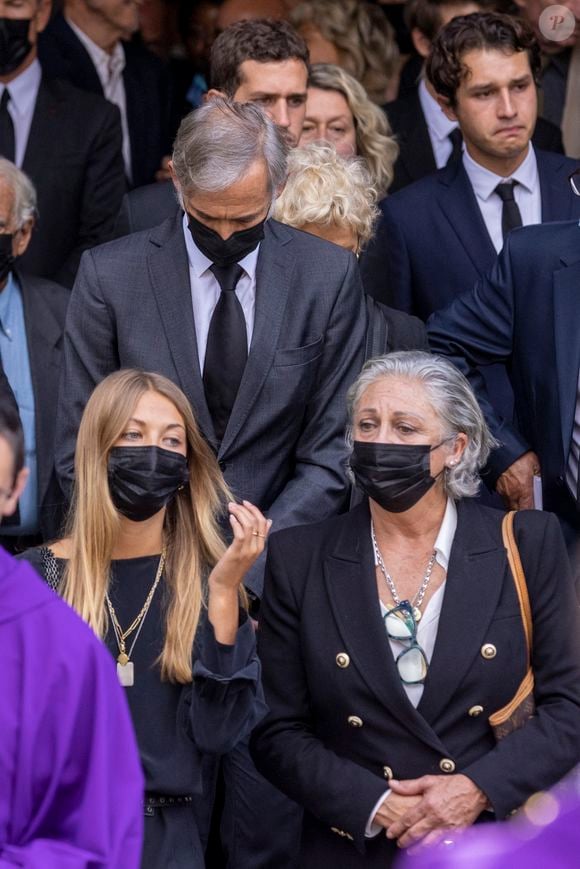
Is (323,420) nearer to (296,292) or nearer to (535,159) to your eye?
(296,292)

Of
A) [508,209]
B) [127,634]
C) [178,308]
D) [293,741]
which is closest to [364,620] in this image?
[293,741]

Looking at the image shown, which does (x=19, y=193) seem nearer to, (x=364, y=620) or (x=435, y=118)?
(x=364, y=620)

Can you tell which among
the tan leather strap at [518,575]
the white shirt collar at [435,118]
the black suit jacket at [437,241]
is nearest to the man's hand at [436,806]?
the tan leather strap at [518,575]

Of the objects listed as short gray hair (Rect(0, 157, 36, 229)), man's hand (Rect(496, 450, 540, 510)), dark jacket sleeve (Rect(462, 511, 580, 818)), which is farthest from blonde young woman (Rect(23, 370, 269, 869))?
short gray hair (Rect(0, 157, 36, 229))

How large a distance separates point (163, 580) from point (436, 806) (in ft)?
2.78

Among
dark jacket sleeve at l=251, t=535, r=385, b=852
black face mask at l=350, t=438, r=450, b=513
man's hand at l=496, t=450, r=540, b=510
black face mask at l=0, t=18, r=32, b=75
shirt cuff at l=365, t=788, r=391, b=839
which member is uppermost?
black face mask at l=0, t=18, r=32, b=75

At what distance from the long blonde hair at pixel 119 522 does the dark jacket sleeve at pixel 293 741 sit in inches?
8.1

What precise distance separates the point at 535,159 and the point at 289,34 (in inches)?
38.8

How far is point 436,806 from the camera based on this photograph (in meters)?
3.60

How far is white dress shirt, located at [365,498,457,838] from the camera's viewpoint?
3695 millimetres

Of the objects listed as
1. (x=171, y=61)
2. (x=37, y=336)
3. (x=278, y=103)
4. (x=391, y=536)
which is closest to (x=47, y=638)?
(x=391, y=536)

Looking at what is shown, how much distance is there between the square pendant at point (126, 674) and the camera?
362cm

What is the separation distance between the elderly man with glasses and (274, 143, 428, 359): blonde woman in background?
0.12 meters

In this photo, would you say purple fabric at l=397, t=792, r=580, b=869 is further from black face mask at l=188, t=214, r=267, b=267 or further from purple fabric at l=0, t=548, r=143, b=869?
black face mask at l=188, t=214, r=267, b=267
